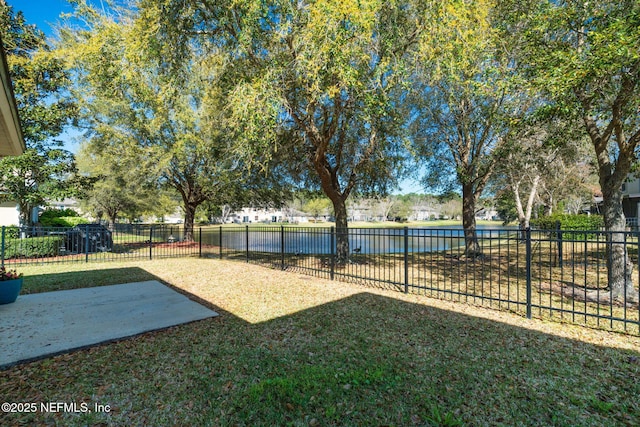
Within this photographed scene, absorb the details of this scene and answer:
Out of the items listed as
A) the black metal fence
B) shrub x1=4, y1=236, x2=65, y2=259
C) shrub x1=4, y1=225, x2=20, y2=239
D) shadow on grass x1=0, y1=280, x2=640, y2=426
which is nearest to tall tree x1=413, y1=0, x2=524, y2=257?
the black metal fence

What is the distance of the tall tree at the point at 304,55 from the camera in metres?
5.97

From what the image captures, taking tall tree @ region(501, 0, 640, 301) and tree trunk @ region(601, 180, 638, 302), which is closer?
tall tree @ region(501, 0, 640, 301)

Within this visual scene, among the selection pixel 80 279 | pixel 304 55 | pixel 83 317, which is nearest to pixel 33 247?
pixel 80 279

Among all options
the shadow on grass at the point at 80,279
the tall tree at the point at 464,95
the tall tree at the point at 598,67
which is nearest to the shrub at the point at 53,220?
the shadow on grass at the point at 80,279

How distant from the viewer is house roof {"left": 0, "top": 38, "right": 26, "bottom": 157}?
3.11 metres

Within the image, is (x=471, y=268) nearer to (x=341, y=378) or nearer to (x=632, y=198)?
(x=341, y=378)

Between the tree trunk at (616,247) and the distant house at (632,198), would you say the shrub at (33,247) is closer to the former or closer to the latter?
the tree trunk at (616,247)

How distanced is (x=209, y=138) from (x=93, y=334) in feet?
40.5

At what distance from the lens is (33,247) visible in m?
11.5

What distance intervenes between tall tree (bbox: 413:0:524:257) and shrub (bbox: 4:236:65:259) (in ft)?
48.5

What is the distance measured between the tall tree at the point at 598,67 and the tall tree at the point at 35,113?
15.4 m

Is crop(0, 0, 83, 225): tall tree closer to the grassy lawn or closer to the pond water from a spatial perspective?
the pond water

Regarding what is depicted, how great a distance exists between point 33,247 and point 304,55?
506 inches

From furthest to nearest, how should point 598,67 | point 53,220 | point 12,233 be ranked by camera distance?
1. point 53,220
2. point 12,233
3. point 598,67
